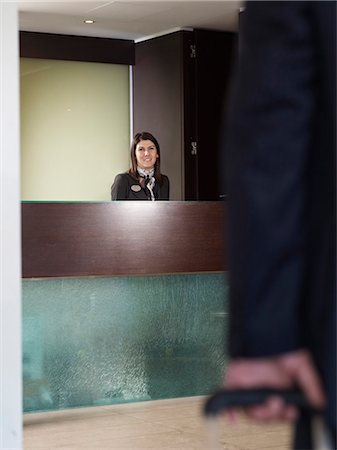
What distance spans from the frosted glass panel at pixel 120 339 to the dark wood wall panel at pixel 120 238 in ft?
0.82

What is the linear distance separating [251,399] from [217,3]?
25.9 feet

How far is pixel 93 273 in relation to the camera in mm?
4895

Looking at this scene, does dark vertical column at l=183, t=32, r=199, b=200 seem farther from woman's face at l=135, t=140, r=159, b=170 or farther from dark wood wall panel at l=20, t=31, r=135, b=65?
woman's face at l=135, t=140, r=159, b=170

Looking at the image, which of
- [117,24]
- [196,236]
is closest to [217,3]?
[117,24]

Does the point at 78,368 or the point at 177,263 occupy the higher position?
the point at 177,263

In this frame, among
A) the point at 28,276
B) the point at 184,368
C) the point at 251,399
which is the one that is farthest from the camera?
the point at 184,368

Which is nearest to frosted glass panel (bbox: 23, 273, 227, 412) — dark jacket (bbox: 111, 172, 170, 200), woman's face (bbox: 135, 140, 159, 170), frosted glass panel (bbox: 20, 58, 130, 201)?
dark jacket (bbox: 111, 172, 170, 200)

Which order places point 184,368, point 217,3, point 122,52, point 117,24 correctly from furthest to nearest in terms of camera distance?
point 122,52 → point 117,24 → point 217,3 → point 184,368

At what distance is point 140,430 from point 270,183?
165 inches

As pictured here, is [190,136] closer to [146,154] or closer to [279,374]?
[146,154]

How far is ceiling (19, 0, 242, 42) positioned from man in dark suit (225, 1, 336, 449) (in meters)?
7.47

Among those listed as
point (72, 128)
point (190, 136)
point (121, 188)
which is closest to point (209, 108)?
point (190, 136)

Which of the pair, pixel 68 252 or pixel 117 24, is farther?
pixel 117 24

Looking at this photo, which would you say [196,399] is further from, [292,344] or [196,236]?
[292,344]
